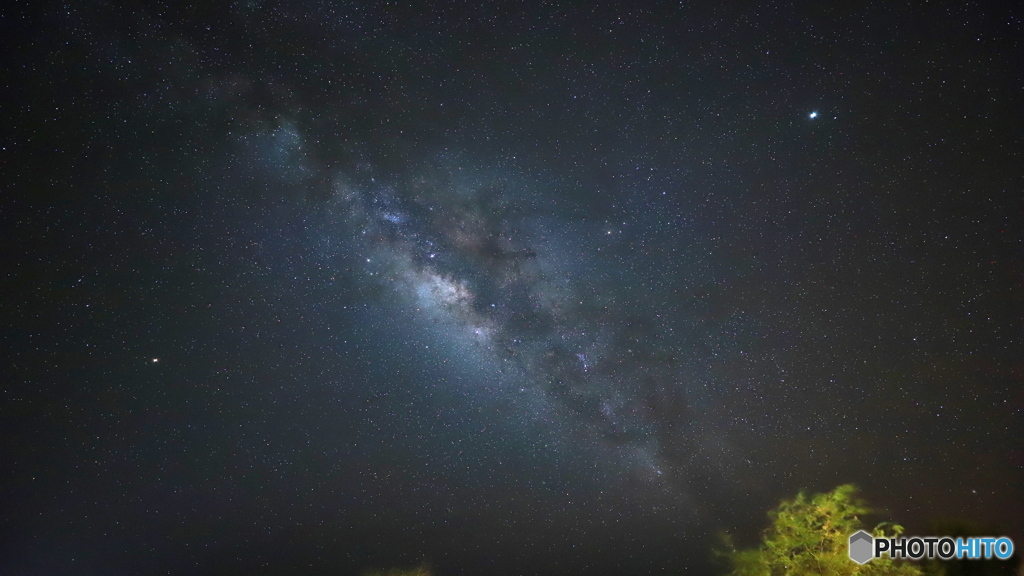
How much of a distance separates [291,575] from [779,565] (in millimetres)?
20513

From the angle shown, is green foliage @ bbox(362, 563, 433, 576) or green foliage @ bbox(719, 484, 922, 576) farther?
green foliage @ bbox(362, 563, 433, 576)

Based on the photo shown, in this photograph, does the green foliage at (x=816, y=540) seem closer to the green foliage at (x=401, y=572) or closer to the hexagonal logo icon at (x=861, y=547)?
the hexagonal logo icon at (x=861, y=547)

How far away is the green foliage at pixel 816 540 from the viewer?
25.7 feet

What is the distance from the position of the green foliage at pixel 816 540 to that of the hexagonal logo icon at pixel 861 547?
0.08 meters

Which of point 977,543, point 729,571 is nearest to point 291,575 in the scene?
point 729,571

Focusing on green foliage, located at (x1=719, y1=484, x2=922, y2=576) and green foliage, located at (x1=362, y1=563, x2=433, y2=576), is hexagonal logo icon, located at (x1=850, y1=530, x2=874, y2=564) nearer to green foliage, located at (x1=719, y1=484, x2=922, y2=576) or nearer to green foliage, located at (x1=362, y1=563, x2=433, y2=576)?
green foliage, located at (x1=719, y1=484, x2=922, y2=576)

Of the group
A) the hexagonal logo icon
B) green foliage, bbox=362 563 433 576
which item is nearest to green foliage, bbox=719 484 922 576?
the hexagonal logo icon

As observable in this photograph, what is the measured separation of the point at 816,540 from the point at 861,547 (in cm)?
66

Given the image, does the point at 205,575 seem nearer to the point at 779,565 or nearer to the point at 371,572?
the point at 371,572

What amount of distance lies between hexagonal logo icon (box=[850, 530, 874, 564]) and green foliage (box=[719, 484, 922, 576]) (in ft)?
0.25

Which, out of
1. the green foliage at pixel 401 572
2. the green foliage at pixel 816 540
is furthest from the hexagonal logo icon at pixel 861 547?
the green foliage at pixel 401 572

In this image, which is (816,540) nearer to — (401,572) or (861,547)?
(861,547)

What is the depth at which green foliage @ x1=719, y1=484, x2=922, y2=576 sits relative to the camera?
7832mm

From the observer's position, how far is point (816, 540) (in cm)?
833
